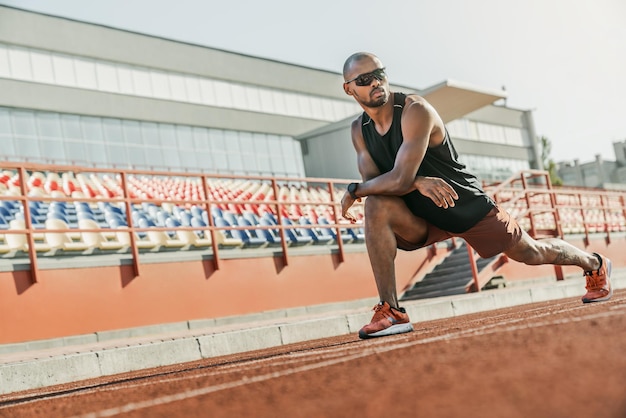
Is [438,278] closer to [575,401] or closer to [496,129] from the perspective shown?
[575,401]

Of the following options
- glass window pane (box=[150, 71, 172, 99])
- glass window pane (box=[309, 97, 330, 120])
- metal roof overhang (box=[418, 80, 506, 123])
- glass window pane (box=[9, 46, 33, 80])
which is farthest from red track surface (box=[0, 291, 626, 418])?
glass window pane (box=[309, 97, 330, 120])

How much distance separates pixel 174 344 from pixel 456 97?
1613 centimetres

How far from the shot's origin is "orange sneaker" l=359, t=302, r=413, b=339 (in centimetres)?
500

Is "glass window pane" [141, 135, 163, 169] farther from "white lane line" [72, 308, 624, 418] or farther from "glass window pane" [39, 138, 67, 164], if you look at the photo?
"white lane line" [72, 308, 624, 418]

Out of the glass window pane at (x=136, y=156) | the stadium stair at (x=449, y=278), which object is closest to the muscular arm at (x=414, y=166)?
the stadium stair at (x=449, y=278)

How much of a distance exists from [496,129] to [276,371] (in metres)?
55.9

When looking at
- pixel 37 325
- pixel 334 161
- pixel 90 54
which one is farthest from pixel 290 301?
pixel 90 54

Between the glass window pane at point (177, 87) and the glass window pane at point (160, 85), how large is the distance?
26 cm

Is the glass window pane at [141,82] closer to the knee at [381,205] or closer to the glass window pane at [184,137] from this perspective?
the glass window pane at [184,137]

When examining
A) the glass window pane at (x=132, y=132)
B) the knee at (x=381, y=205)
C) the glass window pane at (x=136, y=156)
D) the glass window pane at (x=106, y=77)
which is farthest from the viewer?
the glass window pane at (x=132, y=132)

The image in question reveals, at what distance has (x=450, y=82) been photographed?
20797 mm

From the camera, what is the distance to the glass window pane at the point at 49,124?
3161cm

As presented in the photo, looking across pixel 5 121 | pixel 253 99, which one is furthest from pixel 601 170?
pixel 5 121

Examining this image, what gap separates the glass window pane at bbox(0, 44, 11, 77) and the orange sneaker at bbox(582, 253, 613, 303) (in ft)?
92.4
